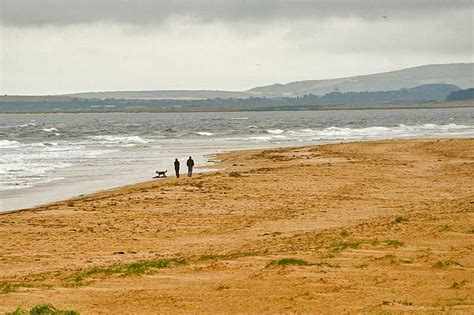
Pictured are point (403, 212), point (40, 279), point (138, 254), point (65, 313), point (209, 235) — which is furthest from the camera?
point (403, 212)

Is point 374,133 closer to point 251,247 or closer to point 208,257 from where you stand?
point 251,247

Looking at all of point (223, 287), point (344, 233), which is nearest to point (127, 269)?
point (223, 287)

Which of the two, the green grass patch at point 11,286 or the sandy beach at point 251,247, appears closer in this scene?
the sandy beach at point 251,247

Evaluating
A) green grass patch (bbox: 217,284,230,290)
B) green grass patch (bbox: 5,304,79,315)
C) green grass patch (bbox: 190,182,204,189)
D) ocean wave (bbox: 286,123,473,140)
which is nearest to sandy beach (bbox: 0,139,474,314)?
green grass patch (bbox: 217,284,230,290)

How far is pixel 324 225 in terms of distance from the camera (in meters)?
24.1

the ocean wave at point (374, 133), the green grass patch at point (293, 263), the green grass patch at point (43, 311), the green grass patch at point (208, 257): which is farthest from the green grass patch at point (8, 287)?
the ocean wave at point (374, 133)

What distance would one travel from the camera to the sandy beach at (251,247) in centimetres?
1489

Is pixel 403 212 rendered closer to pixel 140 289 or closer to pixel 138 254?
Answer: pixel 138 254

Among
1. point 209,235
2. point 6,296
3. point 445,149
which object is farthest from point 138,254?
point 445,149

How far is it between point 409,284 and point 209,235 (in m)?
8.20

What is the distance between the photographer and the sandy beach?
48.9 ft

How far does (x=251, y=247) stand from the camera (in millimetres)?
20578

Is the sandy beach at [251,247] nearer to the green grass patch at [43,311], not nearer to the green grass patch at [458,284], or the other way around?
the green grass patch at [458,284]

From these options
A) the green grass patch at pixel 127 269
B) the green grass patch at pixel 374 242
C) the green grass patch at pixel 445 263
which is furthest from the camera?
the green grass patch at pixel 374 242
